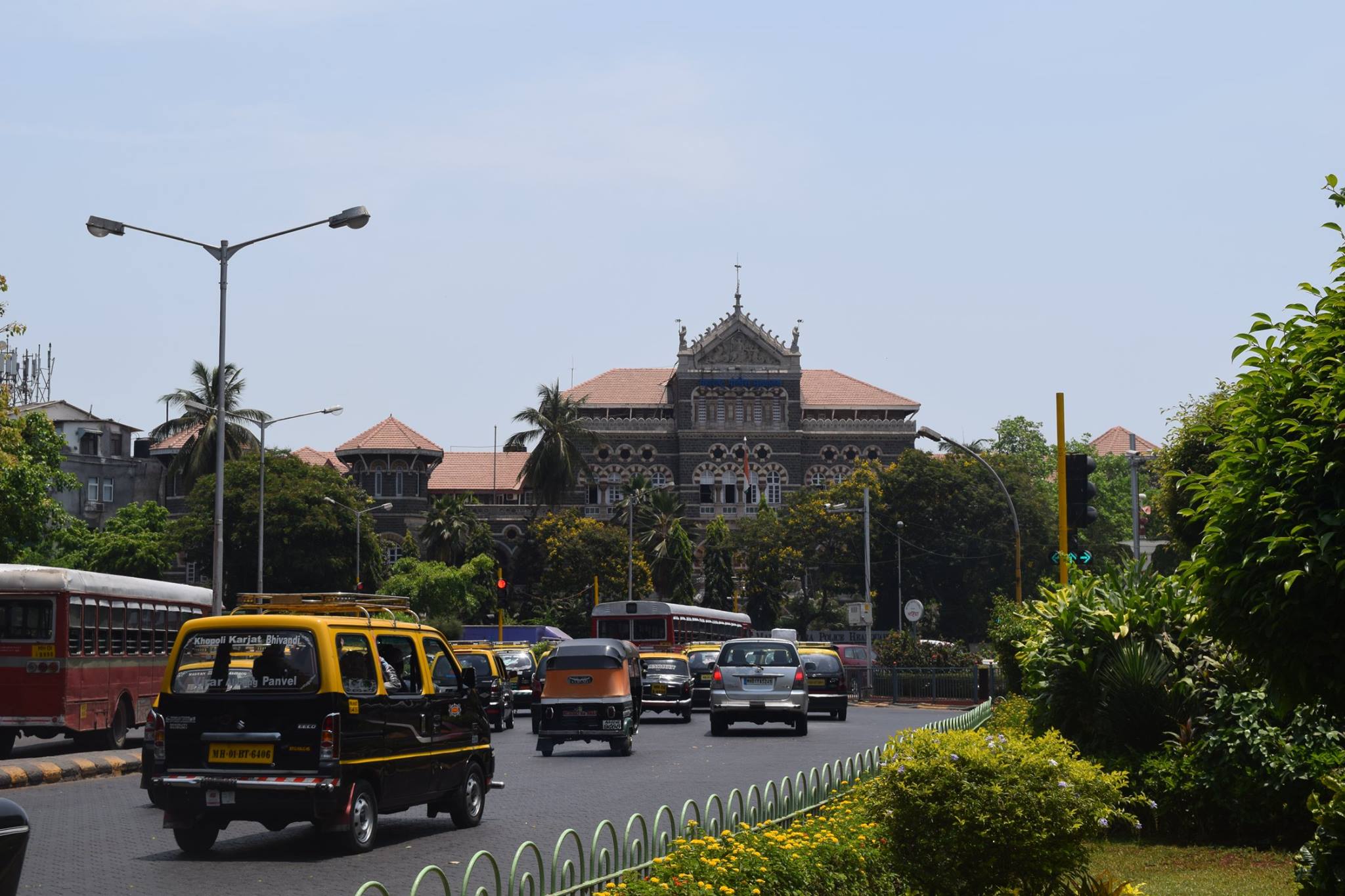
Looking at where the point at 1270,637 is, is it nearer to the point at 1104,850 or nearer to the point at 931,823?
the point at 931,823

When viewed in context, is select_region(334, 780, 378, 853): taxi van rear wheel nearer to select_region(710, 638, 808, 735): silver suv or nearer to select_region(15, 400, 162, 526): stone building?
select_region(710, 638, 808, 735): silver suv

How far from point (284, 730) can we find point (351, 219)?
677 inches

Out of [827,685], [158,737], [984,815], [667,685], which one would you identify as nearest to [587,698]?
[667,685]

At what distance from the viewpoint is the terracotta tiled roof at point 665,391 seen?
340 ft

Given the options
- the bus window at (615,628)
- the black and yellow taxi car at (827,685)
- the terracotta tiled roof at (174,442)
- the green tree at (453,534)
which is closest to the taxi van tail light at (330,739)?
the black and yellow taxi car at (827,685)

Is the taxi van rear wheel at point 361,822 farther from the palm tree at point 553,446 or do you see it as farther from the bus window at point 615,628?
the palm tree at point 553,446

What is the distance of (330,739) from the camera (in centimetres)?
1284

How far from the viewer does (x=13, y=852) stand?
600 cm

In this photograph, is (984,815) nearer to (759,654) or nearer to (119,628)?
(119,628)

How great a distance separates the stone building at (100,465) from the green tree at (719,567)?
1285 inches

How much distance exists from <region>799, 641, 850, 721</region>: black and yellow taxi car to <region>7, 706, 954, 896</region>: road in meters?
10.8

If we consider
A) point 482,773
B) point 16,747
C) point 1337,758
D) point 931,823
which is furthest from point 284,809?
point 16,747

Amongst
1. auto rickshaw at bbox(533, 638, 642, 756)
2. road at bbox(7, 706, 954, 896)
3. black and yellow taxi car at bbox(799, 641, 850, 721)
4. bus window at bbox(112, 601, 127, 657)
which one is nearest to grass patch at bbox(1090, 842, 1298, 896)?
road at bbox(7, 706, 954, 896)

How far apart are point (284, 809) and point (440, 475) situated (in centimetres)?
9283
